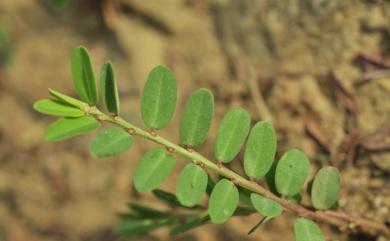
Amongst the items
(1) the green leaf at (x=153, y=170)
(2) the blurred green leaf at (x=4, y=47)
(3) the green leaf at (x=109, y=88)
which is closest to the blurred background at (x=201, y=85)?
(2) the blurred green leaf at (x=4, y=47)

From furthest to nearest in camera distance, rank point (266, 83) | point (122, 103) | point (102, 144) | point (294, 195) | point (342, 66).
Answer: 1. point (122, 103)
2. point (266, 83)
3. point (342, 66)
4. point (294, 195)
5. point (102, 144)

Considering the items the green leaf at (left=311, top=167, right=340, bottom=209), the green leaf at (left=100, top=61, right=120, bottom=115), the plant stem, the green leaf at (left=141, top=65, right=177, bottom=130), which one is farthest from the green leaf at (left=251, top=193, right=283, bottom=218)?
the green leaf at (left=100, top=61, right=120, bottom=115)

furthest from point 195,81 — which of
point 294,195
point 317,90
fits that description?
point 294,195

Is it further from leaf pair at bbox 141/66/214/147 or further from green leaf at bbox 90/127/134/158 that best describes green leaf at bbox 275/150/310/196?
green leaf at bbox 90/127/134/158

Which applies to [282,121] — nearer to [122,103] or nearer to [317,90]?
[317,90]

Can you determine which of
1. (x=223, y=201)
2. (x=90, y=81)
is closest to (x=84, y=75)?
(x=90, y=81)
